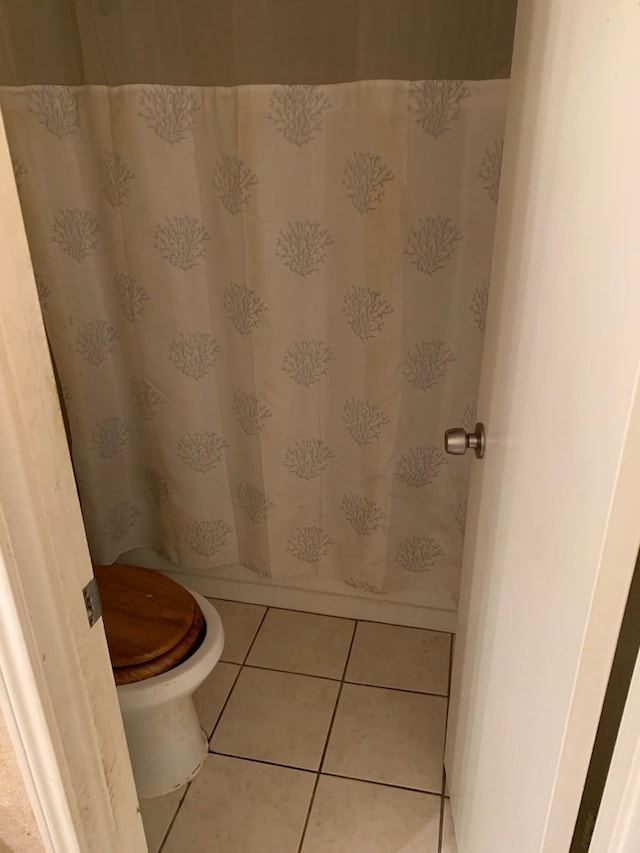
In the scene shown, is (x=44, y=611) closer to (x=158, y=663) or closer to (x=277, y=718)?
(x=158, y=663)

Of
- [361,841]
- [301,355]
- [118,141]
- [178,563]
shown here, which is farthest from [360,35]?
[361,841]

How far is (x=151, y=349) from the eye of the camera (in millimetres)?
1777

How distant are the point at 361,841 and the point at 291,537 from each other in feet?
2.56

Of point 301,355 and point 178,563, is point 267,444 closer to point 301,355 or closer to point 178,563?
point 301,355

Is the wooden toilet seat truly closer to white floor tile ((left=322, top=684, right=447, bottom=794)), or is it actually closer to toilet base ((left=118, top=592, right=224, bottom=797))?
toilet base ((left=118, top=592, right=224, bottom=797))

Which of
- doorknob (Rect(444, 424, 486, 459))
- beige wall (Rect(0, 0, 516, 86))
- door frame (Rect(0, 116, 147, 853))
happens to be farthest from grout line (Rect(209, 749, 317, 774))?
beige wall (Rect(0, 0, 516, 86))

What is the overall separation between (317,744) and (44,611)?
1.16 meters

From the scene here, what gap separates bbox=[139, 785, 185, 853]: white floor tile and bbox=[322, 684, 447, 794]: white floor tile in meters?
0.36

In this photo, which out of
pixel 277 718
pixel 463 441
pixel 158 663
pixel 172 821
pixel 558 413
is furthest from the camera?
pixel 277 718

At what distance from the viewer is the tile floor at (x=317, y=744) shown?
1.47 meters

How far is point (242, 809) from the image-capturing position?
60.0 inches

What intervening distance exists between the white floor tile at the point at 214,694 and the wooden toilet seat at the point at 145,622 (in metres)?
0.40

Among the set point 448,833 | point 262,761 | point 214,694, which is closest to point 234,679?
point 214,694

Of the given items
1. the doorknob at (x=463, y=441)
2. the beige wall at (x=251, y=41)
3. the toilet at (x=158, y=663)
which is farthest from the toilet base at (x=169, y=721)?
the beige wall at (x=251, y=41)
